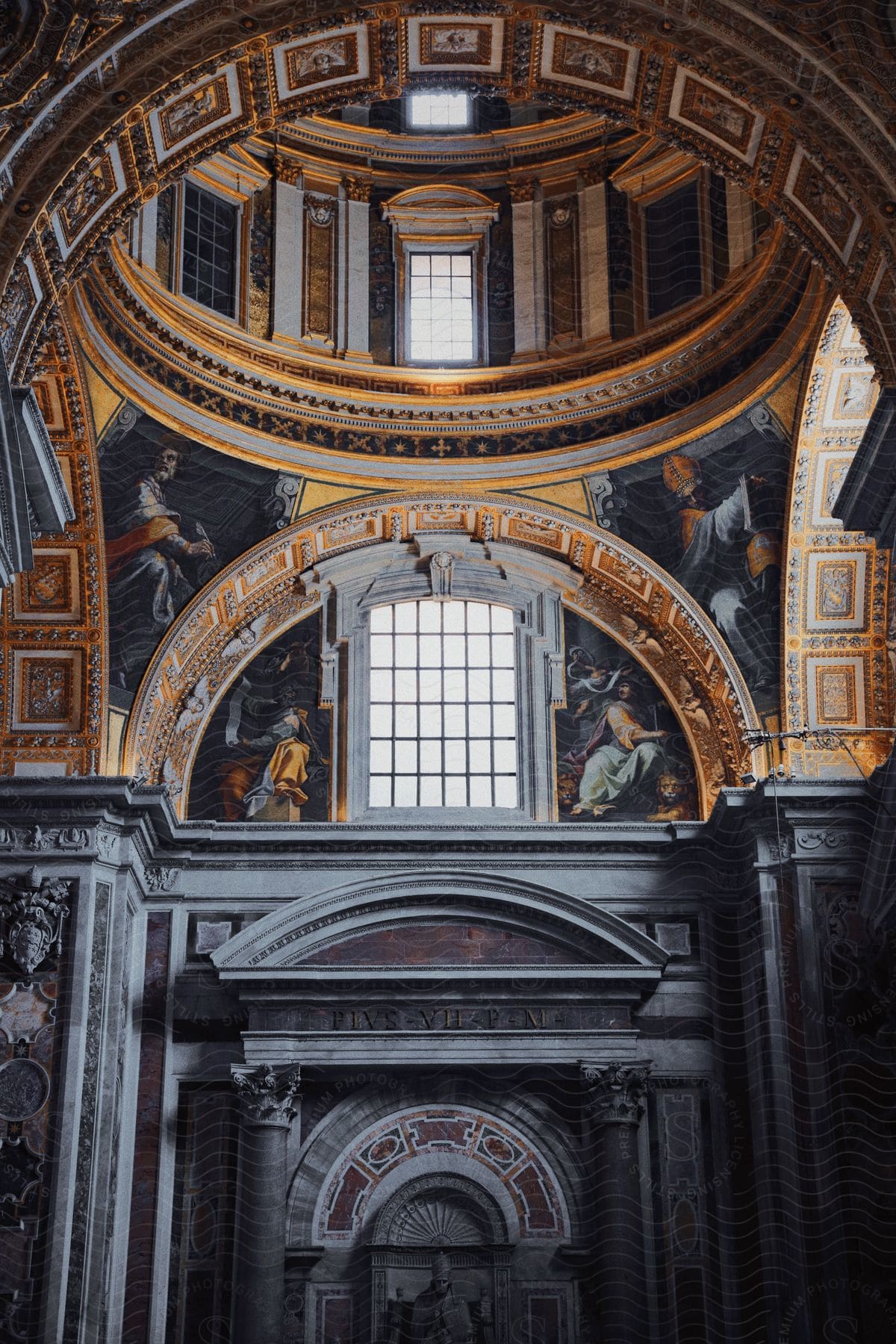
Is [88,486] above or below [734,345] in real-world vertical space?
below

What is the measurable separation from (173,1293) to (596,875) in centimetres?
652

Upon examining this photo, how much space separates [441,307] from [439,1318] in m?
12.0

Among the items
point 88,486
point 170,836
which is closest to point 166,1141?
point 170,836

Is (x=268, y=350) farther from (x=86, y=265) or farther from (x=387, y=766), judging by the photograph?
(x=86, y=265)

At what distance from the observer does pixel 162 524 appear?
22.2 m

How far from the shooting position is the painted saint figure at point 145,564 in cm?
2192

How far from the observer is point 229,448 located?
22.4 metres

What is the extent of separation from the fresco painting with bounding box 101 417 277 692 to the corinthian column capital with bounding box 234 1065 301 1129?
458 centimetres

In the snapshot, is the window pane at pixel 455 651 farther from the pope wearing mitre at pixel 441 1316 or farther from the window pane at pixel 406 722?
the pope wearing mitre at pixel 441 1316

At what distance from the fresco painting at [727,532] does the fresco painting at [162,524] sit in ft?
14.6

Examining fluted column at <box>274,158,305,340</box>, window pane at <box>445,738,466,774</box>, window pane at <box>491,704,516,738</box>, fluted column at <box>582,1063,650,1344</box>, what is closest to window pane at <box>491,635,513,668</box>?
window pane at <box>491,704,516,738</box>

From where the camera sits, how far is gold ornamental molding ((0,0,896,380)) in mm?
14625

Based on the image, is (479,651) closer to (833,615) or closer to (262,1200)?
(833,615)

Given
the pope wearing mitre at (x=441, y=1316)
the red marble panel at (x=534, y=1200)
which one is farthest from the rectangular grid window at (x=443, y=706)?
the pope wearing mitre at (x=441, y=1316)
